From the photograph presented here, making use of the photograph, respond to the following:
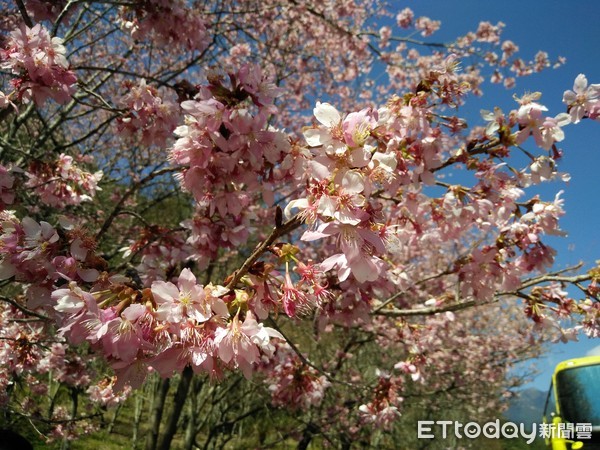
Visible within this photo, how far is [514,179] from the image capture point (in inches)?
99.7

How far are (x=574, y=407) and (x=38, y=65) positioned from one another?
7259 millimetres

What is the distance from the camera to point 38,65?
2.05 meters

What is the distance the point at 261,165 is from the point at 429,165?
95cm

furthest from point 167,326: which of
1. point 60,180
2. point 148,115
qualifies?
point 60,180

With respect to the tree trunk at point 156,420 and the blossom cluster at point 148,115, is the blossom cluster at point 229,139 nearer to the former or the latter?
the blossom cluster at point 148,115

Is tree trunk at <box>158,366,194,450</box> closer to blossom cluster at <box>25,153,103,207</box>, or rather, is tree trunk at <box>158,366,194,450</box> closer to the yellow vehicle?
blossom cluster at <box>25,153,103,207</box>

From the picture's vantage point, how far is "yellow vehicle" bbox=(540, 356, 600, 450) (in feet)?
18.5

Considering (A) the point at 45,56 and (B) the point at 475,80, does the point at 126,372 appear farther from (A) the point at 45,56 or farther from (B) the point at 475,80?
(B) the point at 475,80

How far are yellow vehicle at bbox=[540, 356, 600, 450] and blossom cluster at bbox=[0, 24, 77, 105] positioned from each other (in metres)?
6.85

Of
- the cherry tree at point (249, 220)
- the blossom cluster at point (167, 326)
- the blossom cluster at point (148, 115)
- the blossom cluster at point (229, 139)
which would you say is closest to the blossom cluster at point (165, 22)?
the cherry tree at point (249, 220)

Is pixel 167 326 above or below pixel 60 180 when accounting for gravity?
below

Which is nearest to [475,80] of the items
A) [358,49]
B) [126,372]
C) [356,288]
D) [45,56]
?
[358,49]

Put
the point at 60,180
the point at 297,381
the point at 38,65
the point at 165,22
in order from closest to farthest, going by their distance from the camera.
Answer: the point at 38,65 → the point at 60,180 → the point at 165,22 → the point at 297,381

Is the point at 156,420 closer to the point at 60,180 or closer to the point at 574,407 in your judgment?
the point at 60,180
